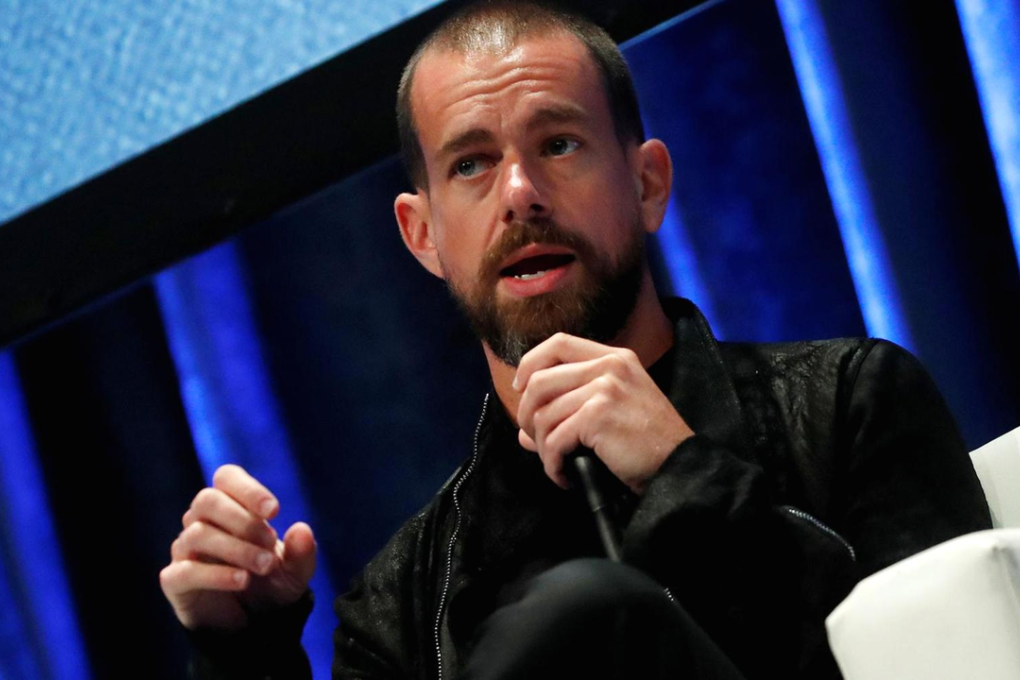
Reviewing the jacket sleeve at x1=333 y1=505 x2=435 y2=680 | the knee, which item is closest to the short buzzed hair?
the jacket sleeve at x1=333 y1=505 x2=435 y2=680

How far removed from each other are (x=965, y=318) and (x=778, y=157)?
292 millimetres

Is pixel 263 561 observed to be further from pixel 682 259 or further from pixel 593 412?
pixel 682 259

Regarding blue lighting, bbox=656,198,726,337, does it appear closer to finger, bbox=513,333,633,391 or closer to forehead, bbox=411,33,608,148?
forehead, bbox=411,33,608,148

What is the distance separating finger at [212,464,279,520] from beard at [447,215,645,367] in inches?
13.0

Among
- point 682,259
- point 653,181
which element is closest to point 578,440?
point 653,181

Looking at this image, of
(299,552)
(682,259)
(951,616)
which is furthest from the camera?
(682,259)

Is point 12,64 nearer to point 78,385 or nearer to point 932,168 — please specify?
point 78,385

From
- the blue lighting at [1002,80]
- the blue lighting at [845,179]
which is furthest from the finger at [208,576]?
the blue lighting at [1002,80]

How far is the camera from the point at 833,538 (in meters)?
0.98

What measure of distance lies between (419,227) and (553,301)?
0.91 feet

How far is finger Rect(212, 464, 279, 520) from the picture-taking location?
40.3 inches

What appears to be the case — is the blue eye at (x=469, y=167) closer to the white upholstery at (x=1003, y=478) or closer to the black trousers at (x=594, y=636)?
the white upholstery at (x=1003, y=478)

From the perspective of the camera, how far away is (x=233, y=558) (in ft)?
3.51

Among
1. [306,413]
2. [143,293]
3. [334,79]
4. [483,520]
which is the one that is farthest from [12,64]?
[483,520]
